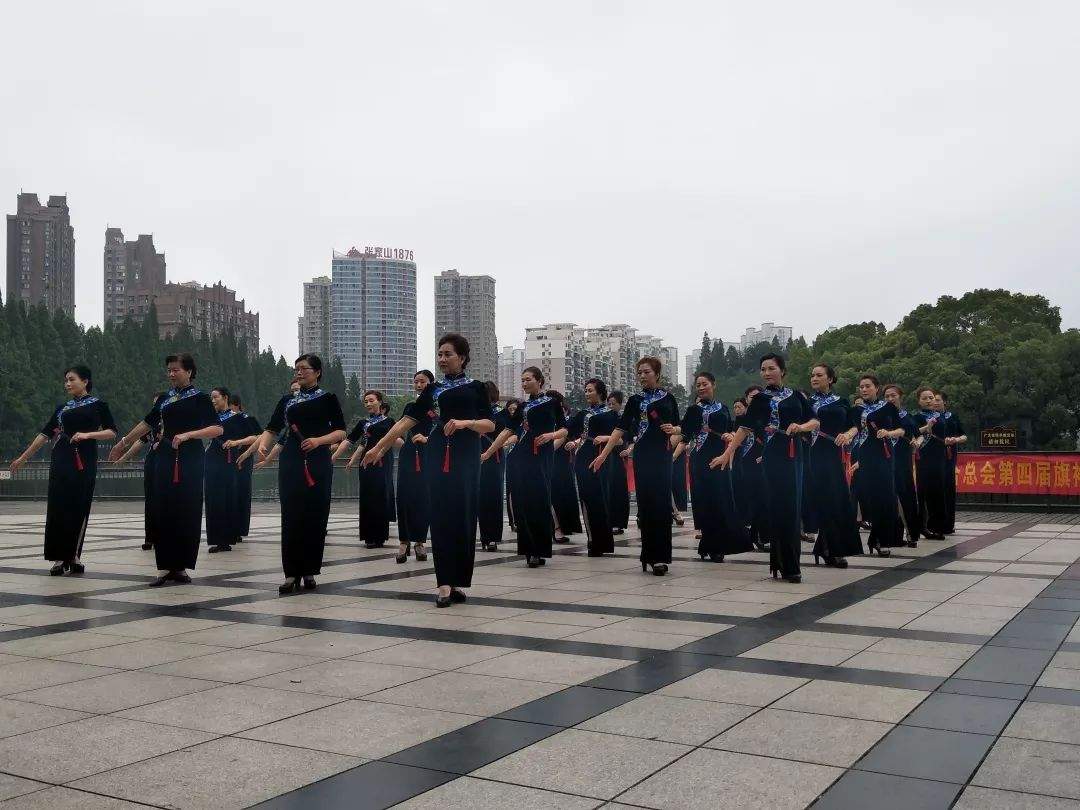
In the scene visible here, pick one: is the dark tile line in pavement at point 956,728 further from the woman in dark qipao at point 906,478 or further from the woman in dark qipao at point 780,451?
the woman in dark qipao at point 906,478

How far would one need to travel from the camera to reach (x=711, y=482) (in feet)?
38.3

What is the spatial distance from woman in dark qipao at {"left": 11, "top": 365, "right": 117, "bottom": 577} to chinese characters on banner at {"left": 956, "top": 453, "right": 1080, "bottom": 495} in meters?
18.3

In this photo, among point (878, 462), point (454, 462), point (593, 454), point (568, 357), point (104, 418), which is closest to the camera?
point (454, 462)

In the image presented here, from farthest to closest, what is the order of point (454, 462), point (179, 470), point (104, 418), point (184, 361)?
1. point (104, 418)
2. point (184, 361)
3. point (179, 470)
4. point (454, 462)

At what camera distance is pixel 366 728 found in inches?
169

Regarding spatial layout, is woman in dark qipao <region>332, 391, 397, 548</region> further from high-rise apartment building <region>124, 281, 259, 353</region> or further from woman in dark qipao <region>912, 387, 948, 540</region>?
high-rise apartment building <region>124, 281, 259, 353</region>

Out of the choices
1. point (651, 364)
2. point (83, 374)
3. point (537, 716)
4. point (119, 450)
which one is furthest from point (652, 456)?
point (83, 374)

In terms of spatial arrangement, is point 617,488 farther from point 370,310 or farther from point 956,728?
point 370,310

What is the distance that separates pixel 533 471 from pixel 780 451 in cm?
270

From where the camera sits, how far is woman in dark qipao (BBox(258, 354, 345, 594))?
8.68 m

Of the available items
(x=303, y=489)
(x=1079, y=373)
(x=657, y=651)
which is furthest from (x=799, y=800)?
(x=1079, y=373)

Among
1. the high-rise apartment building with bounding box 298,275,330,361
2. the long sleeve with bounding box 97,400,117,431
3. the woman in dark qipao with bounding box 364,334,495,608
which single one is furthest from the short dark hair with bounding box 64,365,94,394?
the high-rise apartment building with bounding box 298,275,330,361

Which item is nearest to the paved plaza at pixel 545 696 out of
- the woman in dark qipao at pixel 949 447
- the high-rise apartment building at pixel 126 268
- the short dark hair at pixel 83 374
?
the short dark hair at pixel 83 374

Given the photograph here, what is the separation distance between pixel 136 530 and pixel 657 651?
1275 cm
